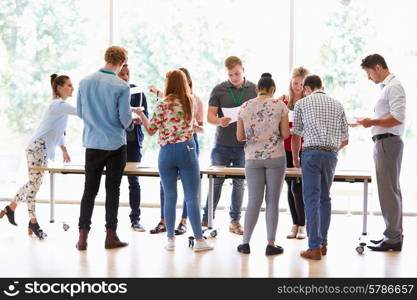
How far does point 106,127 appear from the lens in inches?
194

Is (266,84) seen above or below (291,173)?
above

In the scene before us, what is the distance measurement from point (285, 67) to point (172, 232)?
9.80ft

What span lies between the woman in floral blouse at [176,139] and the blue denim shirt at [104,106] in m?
0.27

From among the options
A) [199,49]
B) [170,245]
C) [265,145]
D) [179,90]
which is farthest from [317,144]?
[199,49]

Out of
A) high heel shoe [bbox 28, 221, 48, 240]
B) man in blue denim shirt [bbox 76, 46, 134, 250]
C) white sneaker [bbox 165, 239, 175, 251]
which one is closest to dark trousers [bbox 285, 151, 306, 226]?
white sneaker [bbox 165, 239, 175, 251]

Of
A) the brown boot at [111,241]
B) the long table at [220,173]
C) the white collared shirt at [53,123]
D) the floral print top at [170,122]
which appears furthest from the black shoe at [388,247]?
the white collared shirt at [53,123]

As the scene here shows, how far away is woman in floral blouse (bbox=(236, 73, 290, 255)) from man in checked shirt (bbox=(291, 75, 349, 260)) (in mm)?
155

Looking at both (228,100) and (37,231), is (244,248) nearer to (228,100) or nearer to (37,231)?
(228,100)

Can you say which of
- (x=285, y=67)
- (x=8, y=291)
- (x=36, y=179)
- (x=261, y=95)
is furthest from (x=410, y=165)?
(x=8, y=291)

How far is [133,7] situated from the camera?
24.5 ft

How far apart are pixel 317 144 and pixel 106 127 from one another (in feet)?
5.23

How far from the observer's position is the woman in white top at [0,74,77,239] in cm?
545

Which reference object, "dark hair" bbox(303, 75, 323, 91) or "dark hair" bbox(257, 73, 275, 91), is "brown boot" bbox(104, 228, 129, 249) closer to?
"dark hair" bbox(257, 73, 275, 91)

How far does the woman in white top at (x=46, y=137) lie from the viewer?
5445 millimetres
